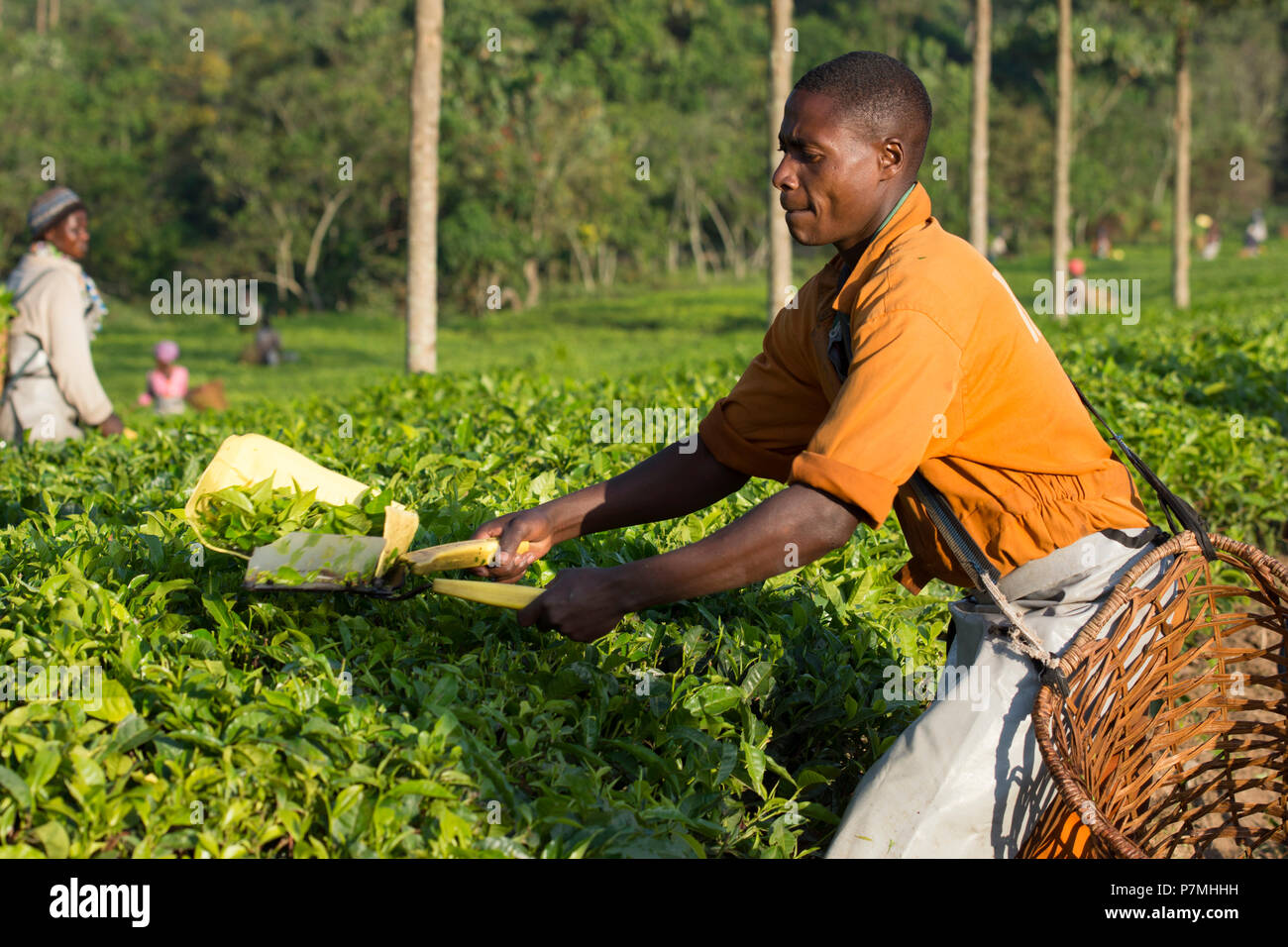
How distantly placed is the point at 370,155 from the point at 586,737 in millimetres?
32548

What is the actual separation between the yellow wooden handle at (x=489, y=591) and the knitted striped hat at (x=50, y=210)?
499 cm

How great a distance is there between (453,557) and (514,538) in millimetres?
232

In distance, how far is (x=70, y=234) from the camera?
259 inches

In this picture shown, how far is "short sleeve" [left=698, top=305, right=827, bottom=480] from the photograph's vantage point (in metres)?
2.72

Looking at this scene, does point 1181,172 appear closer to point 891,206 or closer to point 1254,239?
point 1254,239

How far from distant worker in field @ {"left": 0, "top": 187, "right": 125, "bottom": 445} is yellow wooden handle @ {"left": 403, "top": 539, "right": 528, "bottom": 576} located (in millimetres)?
4474

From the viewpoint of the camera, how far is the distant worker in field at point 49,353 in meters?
6.38

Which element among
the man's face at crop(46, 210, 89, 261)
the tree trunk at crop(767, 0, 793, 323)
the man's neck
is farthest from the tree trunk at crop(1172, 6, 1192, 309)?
the man's neck

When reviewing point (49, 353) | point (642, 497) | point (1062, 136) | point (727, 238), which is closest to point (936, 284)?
point (642, 497)

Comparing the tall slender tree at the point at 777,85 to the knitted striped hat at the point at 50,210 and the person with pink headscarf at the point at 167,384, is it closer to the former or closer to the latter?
the person with pink headscarf at the point at 167,384

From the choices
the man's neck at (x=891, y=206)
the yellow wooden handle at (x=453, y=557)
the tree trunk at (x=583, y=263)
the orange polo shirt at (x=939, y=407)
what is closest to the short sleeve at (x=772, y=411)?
the orange polo shirt at (x=939, y=407)

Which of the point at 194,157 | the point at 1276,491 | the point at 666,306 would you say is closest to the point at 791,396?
the point at 1276,491
